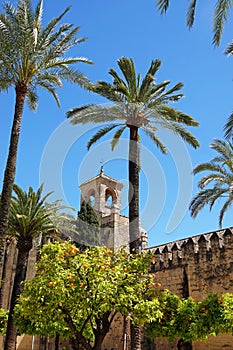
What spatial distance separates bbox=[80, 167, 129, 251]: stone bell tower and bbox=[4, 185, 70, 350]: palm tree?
12.6m

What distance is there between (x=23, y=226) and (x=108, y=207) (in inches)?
683

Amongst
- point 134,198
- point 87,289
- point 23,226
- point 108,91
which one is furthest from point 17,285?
point 108,91

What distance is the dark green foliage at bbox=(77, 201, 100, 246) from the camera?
89.7 feet

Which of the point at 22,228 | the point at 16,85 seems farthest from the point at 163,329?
the point at 16,85

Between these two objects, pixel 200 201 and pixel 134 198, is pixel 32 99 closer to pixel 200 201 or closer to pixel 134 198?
pixel 134 198

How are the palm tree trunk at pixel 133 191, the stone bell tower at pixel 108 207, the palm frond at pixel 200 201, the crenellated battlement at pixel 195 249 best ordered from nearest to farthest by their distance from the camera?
the palm tree trunk at pixel 133 191, the palm frond at pixel 200 201, the crenellated battlement at pixel 195 249, the stone bell tower at pixel 108 207

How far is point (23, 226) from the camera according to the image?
1677cm

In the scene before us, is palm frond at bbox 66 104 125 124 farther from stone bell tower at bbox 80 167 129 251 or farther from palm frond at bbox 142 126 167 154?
stone bell tower at bbox 80 167 129 251

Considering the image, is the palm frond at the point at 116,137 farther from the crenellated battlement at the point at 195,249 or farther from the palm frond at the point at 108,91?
the crenellated battlement at the point at 195,249

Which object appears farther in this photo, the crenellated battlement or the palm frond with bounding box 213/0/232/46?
the crenellated battlement

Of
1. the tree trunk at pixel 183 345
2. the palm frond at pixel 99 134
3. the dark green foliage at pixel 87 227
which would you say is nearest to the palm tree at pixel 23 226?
the palm frond at pixel 99 134

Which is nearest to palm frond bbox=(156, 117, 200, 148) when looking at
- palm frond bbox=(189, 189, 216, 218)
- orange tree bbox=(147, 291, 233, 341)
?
palm frond bbox=(189, 189, 216, 218)

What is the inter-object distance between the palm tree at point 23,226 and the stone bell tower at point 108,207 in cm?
1256

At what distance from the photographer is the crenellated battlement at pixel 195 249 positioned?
18.4 m
